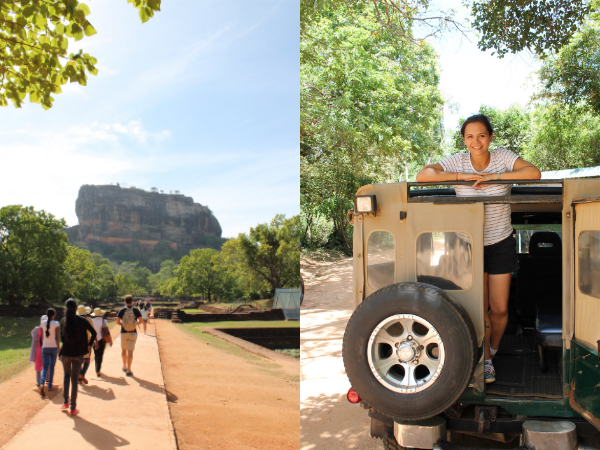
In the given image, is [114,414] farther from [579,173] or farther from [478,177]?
[579,173]

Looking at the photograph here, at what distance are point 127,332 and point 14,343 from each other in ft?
4.09

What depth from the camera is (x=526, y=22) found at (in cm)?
1188

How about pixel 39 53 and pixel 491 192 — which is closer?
pixel 491 192

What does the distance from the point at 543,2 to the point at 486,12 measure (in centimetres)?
142

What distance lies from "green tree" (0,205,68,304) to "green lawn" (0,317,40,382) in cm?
26

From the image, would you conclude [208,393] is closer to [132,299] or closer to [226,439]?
[226,439]

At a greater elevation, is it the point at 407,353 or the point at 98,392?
the point at 407,353

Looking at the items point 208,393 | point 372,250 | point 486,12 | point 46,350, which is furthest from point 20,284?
point 486,12

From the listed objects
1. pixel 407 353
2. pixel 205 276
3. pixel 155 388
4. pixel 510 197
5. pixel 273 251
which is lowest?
pixel 155 388

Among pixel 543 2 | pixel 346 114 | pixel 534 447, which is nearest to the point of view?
pixel 534 447

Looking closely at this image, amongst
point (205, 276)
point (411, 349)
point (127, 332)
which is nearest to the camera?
point (411, 349)

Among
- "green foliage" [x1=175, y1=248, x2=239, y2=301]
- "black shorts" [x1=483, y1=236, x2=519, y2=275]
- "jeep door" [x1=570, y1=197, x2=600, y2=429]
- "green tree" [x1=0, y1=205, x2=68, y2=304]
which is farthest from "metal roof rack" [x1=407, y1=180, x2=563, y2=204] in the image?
"green tree" [x1=0, y1=205, x2=68, y2=304]

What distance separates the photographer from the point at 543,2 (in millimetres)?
11422

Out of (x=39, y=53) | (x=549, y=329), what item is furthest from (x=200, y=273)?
(x=549, y=329)
